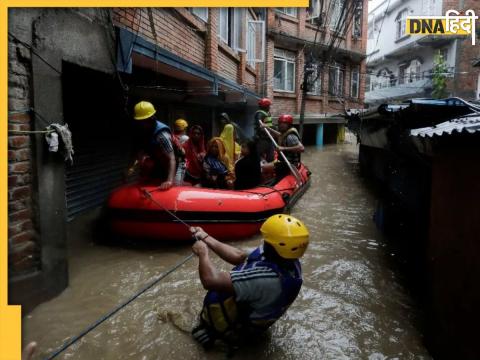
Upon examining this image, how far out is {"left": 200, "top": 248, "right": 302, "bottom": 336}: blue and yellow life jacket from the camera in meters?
2.35

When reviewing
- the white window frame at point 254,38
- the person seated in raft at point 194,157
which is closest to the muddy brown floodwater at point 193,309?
the person seated in raft at point 194,157

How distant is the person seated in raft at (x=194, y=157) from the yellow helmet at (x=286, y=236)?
3.48m

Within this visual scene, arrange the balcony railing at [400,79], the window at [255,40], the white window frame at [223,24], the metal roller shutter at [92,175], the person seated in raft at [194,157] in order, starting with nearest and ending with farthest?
the metal roller shutter at [92,175], the person seated in raft at [194,157], the white window frame at [223,24], the window at [255,40], the balcony railing at [400,79]

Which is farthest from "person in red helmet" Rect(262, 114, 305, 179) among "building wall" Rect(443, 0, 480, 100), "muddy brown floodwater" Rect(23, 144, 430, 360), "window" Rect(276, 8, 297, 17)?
"building wall" Rect(443, 0, 480, 100)

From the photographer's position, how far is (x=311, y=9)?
56.7ft

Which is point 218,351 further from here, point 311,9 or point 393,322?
point 311,9

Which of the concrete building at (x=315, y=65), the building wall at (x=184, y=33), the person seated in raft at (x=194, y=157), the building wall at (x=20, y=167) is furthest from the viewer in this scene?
the concrete building at (x=315, y=65)

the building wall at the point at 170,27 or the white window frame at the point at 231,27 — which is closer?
the building wall at the point at 170,27

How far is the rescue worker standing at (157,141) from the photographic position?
4.39 m

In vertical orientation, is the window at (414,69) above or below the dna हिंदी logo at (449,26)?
below

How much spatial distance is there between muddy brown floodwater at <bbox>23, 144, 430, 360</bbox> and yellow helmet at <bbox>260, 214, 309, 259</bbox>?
102 centimetres

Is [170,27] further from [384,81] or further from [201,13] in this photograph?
[384,81]

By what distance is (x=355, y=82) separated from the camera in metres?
20.4

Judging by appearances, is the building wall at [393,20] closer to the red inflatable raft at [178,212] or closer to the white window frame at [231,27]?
the white window frame at [231,27]
